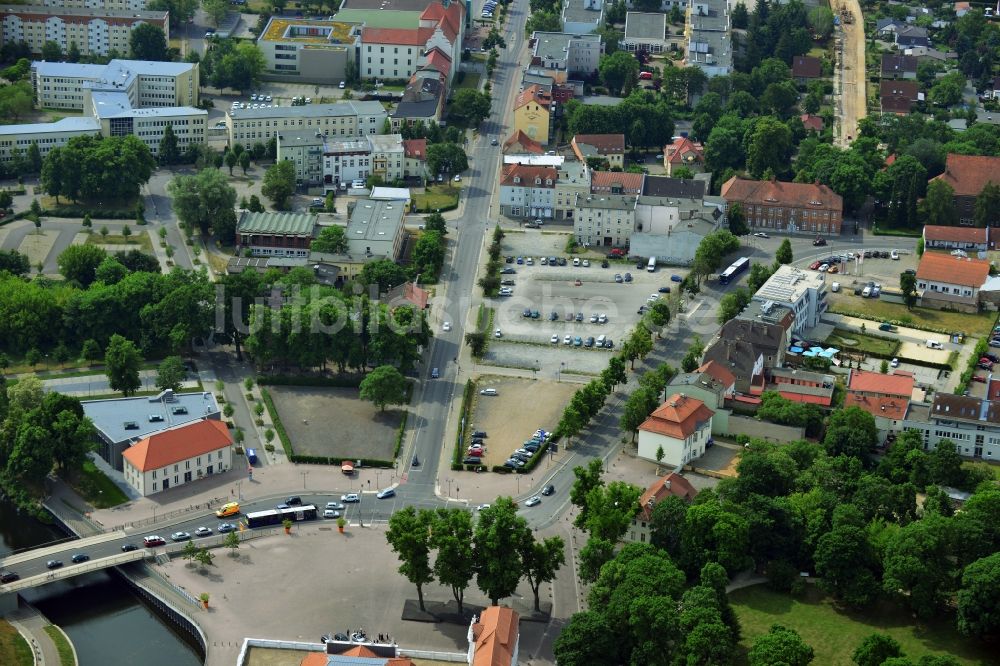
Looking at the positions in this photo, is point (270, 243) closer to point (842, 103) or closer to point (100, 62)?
point (100, 62)

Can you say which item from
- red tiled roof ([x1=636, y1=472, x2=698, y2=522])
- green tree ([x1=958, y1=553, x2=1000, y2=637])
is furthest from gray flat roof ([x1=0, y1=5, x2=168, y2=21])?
green tree ([x1=958, y1=553, x2=1000, y2=637])

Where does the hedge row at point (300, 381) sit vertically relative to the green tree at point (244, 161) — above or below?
below

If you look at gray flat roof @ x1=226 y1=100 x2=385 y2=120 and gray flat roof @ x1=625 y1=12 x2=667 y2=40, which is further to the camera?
gray flat roof @ x1=625 y1=12 x2=667 y2=40

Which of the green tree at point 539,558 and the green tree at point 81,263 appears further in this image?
the green tree at point 81,263

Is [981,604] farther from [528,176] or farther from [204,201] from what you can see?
[204,201]

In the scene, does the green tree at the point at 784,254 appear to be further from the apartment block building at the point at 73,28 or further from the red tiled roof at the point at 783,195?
the apartment block building at the point at 73,28

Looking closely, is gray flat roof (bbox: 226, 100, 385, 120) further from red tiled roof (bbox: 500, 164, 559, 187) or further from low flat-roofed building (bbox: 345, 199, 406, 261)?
low flat-roofed building (bbox: 345, 199, 406, 261)

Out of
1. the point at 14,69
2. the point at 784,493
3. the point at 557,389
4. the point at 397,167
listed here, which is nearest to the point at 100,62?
the point at 14,69

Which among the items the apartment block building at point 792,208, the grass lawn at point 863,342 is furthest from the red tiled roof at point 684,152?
the grass lawn at point 863,342
